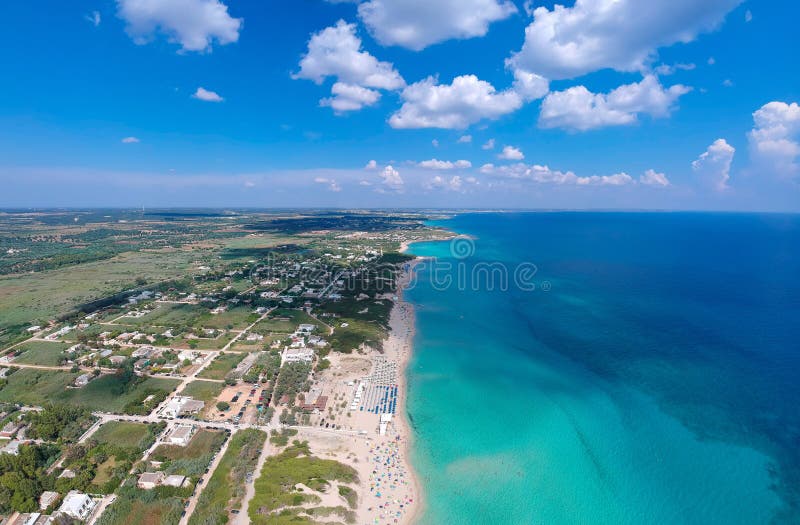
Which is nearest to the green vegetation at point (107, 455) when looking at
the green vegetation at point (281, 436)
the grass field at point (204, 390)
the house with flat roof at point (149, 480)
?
the house with flat roof at point (149, 480)

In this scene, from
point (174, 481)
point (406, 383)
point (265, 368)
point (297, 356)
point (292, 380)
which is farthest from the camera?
point (297, 356)

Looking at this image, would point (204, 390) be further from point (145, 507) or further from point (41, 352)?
point (41, 352)

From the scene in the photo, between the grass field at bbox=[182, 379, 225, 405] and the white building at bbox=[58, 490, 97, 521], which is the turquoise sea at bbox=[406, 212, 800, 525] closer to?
the grass field at bbox=[182, 379, 225, 405]

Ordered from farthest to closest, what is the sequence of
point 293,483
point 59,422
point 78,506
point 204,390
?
1. point 204,390
2. point 59,422
3. point 293,483
4. point 78,506

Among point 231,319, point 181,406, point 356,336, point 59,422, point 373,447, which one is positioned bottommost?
point 373,447

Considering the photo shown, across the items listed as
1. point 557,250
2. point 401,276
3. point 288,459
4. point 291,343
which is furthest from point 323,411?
point 557,250

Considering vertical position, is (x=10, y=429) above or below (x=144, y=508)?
above

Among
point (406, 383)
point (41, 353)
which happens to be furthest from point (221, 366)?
point (41, 353)

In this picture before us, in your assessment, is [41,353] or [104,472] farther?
[41,353]

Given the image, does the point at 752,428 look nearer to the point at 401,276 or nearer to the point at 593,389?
the point at 593,389
